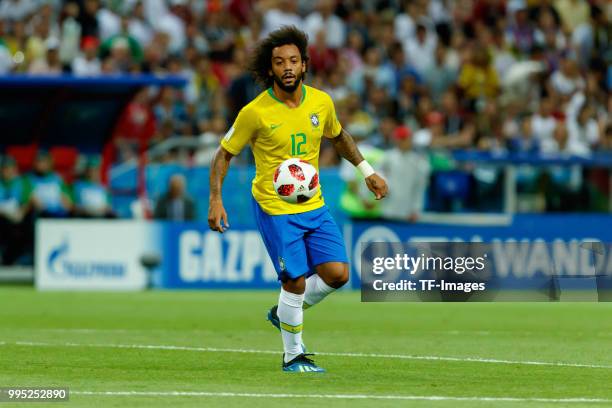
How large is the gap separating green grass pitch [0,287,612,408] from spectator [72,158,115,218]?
2559 millimetres

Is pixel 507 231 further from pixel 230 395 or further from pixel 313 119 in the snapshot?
pixel 230 395

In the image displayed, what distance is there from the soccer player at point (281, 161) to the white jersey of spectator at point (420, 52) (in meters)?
15.9

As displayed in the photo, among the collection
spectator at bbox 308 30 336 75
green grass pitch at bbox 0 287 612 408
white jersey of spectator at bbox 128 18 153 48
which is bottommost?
green grass pitch at bbox 0 287 612 408

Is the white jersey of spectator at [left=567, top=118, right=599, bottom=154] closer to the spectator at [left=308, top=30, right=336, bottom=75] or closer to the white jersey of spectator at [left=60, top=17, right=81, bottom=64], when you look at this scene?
the spectator at [left=308, top=30, right=336, bottom=75]

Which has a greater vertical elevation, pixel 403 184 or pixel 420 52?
pixel 420 52

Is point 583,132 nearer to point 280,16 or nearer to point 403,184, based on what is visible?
point 403,184

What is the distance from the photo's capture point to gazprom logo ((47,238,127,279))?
21422mm

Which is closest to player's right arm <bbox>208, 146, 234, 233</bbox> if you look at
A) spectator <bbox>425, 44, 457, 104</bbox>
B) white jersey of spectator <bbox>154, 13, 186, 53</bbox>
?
white jersey of spectator <bbox>154, 13, 186, 53</bbox>

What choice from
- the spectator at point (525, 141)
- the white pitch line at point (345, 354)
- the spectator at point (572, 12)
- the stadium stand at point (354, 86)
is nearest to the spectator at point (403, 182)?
the stadium stand at point (354, 86)

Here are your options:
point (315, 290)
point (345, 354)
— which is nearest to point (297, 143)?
point (315, 290)

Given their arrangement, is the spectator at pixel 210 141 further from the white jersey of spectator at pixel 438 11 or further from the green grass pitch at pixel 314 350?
the white jersey of spectator at pixel 438 11

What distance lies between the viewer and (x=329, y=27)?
27328mm

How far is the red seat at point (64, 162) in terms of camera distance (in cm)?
2317

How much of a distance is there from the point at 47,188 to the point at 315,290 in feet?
39.6
